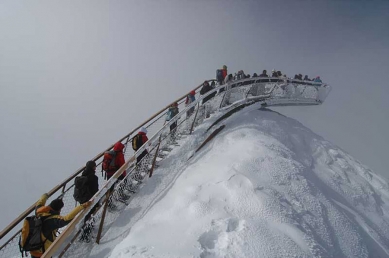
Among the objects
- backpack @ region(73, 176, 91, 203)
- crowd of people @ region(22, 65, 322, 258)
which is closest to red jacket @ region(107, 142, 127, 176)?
crowd of people @ region(22, 65, 322, 258)

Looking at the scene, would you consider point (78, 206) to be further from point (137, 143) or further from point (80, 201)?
point (137, 143)

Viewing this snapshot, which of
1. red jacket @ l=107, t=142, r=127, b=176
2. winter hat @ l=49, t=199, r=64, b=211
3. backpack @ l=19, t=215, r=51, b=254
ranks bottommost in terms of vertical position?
backpack @ l=19, t=215, r=51, b=254

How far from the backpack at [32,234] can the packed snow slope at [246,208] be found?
1.19 meters

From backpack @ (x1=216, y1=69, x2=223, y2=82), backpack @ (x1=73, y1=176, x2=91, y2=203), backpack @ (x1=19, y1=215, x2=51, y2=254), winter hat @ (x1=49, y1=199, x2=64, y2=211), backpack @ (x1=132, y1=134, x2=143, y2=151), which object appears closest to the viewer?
backpack @ (x1=19, y1=215, x2=51, y2=254)

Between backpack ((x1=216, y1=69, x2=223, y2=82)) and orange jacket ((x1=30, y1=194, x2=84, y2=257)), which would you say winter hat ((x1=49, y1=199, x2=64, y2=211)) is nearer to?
orange jacket ((x1=30, y1=194, x2=84, y2=257))

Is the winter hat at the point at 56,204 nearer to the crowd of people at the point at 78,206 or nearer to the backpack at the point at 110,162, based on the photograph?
the crowd of people at the point at 78,206

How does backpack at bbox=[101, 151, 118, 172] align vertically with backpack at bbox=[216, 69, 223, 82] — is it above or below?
below

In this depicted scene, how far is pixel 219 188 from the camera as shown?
5.44 metres

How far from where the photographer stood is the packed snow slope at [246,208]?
411cm

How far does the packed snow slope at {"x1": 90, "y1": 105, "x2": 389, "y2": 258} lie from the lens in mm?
4105

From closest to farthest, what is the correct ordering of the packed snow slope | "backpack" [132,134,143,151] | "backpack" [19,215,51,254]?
the packed snow slope
"backpack" [19,215,51,254]
"backpack" [132,134,143,151]

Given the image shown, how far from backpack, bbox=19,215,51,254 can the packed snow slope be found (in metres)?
1.19

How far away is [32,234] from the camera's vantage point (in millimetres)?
4398

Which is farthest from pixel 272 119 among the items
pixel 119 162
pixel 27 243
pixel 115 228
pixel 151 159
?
pixel 27 243
